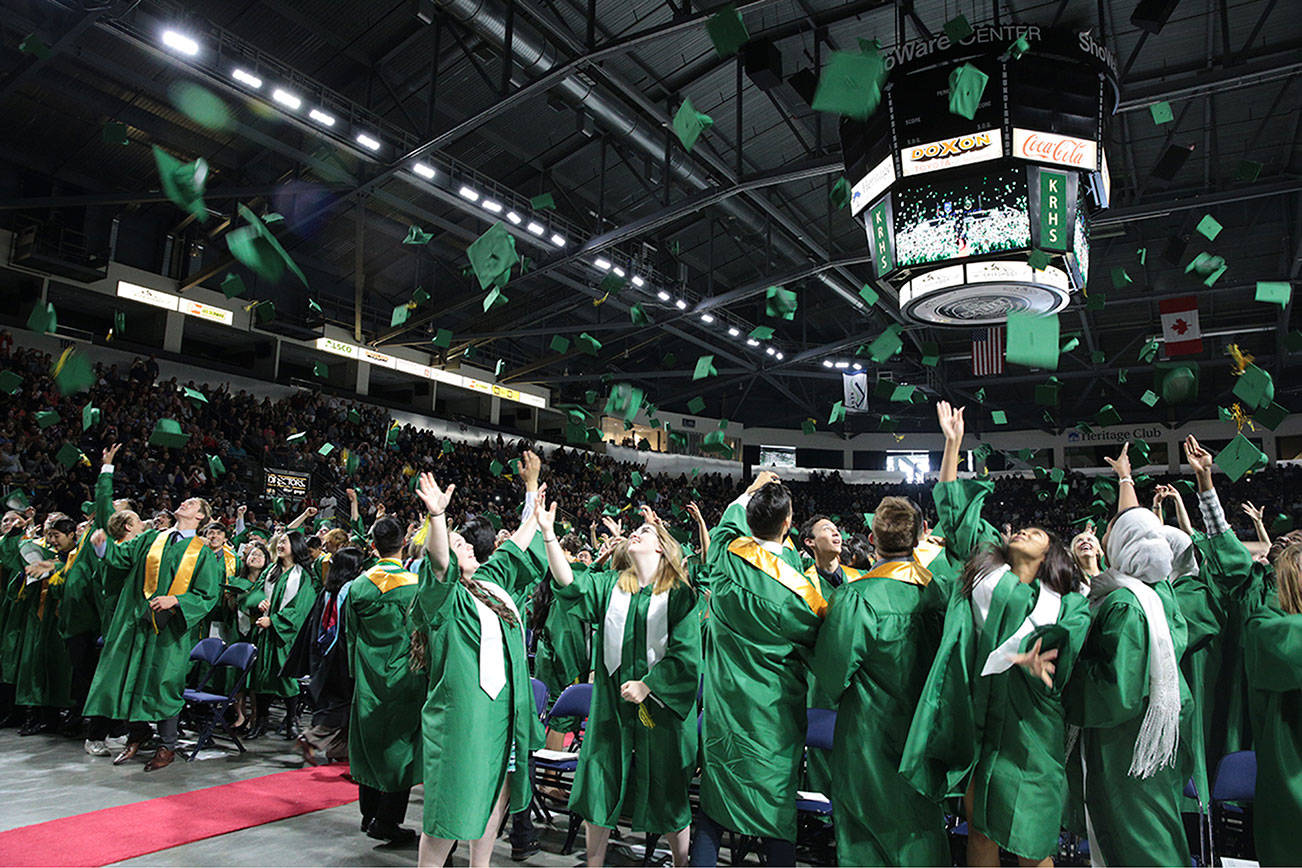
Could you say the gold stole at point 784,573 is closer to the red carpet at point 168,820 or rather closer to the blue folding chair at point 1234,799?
the blue folding chair at point 1234,799

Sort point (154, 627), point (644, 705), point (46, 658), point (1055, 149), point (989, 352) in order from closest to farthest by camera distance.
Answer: point (644, 705)
point (154, 627)
point (46, 658)
point (1055, 149)
point (989, 352)

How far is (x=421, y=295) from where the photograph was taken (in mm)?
12766

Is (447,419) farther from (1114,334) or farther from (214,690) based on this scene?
(1114,334)

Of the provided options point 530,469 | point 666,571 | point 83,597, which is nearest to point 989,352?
point 666,571

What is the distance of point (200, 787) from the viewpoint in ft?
17.0

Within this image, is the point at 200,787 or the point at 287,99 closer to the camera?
the point at 200,787

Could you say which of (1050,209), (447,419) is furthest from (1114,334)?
(447,419)

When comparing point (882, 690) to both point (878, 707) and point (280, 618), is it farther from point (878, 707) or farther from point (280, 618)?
point (280, 618)

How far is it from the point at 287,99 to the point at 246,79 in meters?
0.56

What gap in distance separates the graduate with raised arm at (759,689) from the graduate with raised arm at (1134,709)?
1.01 m

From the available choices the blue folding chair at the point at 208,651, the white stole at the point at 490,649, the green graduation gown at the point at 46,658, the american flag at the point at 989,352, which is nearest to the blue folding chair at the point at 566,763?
the white stole at the point at 490,649

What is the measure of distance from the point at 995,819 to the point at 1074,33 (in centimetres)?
959

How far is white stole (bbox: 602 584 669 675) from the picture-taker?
3.62 m

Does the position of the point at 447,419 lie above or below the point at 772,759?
above
